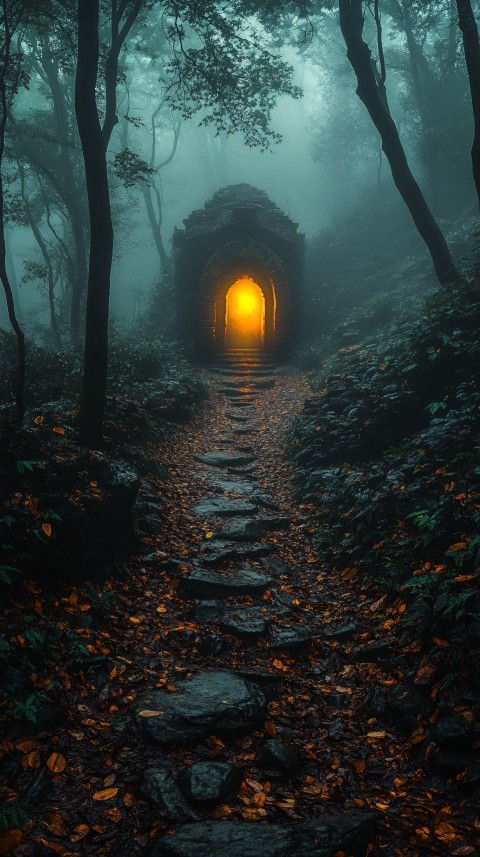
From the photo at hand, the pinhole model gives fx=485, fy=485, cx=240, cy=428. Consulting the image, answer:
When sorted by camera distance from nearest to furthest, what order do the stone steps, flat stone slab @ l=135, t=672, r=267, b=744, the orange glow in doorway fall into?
1. the stone steps
2. flat stone slab @ l=135, t=672, r=267, b=744
3. the orange glow in doorway

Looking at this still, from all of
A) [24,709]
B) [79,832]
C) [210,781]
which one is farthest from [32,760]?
[210,781]

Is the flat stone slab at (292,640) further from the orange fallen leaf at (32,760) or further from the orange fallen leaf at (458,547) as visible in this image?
the orange fallen leaf at (32,760)

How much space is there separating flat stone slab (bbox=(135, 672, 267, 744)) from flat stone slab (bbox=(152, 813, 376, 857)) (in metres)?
0.71

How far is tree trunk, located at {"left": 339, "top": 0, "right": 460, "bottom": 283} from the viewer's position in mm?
9828

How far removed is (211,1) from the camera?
380 inches

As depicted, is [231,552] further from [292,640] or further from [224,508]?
[292,640]

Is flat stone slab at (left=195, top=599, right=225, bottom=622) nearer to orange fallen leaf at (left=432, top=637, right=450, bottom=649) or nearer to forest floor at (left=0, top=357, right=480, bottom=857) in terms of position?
forest floor at (left=0, top=357, right=480, bottom=857)

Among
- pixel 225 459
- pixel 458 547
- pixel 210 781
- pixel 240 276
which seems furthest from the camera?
pixel 240 276

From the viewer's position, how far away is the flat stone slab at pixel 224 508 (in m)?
7.24

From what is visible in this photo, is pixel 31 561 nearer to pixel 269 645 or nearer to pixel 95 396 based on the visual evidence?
pixel 269 645

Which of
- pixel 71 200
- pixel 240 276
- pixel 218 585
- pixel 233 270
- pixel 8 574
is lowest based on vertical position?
pixel 218 585

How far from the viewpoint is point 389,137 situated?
994 cm

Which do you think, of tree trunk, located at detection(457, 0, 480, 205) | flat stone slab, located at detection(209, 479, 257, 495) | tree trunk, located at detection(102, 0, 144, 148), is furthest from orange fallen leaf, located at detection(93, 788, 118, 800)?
tree trunk, located at detection(102, 0, 144, 148)

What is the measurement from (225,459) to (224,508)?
212 centimetres
